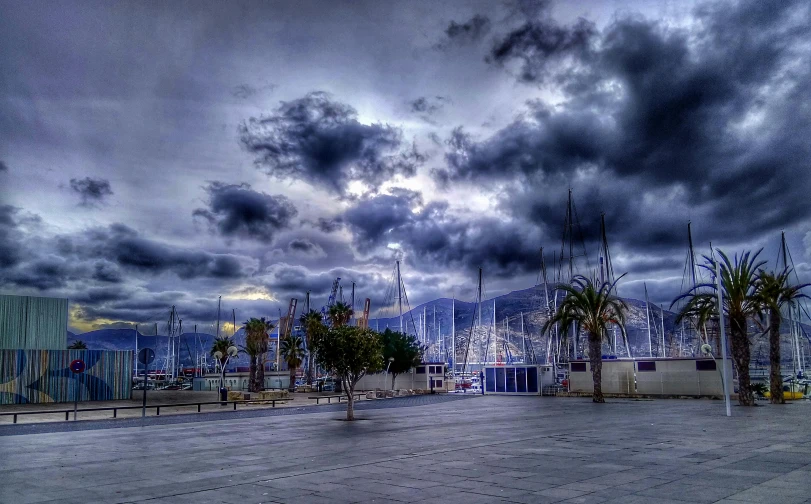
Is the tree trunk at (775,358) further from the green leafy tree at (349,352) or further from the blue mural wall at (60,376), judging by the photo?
the blue mural wall at (60,376)

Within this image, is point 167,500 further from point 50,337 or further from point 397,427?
point 50,337

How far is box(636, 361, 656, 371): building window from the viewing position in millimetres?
49250

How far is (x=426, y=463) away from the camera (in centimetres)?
1572

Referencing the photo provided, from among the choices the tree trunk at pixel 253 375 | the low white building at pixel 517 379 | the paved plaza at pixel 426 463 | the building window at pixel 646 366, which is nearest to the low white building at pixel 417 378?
the low white building at pixel 517 379

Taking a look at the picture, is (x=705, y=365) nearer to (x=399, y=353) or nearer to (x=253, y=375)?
(x=399, y=353)

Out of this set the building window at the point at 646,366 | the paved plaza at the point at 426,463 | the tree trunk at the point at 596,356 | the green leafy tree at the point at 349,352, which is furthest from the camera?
the building window at the point at 646,366

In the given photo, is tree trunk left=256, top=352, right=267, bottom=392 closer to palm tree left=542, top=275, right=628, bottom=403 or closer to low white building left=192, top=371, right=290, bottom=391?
low white building left=192, top=371, right=290, bottom=391

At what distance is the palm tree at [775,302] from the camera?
38125 mm

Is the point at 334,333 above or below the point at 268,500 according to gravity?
above

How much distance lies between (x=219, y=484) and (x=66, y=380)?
5552 cm

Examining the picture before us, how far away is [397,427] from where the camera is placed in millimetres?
26844

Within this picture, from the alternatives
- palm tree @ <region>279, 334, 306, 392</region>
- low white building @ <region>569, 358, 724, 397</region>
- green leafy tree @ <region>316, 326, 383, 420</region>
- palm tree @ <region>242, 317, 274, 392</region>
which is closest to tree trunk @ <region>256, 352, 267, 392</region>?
palm tree @ <region>242, 317, 274, 392</region>

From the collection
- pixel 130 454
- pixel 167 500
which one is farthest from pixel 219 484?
pixel 130 454

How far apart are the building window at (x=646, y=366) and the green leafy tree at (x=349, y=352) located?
26957mm
